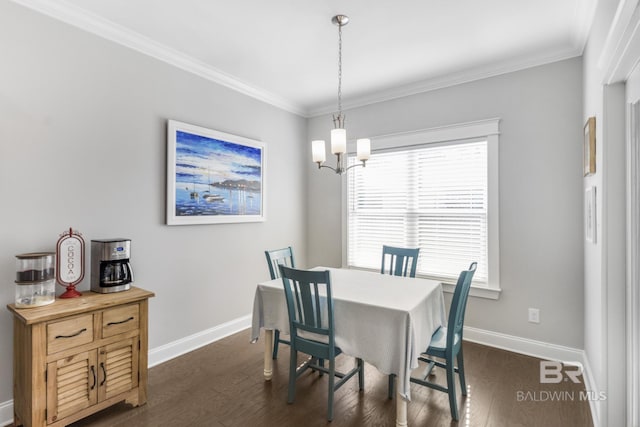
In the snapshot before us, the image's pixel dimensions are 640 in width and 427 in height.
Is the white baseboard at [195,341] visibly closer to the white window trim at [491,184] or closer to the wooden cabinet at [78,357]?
the wooden cabinet at [78,357]

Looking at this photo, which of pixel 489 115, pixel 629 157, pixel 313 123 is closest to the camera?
pixel 629 157

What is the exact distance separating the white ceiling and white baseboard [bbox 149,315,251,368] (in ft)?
8.59

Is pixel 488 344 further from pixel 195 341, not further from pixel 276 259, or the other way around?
pixel 195 341

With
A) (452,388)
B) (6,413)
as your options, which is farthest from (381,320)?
(6,413)

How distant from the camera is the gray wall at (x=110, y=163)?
2.17m

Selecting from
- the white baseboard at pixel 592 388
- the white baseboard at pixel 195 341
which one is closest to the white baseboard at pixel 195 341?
the white baseboard at pixel 195 341

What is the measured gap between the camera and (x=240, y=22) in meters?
2.53

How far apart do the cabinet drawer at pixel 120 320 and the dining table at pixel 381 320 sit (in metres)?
0.86

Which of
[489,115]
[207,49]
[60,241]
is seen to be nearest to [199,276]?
[60,241]

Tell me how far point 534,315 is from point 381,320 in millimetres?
1944

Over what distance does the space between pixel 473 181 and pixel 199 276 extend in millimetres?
2971

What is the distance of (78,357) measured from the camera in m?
2.05

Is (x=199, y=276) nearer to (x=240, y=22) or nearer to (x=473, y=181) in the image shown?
(x=240, y=22)

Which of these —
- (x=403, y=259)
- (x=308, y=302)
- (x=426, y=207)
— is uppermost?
(x=426, y=207)
